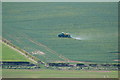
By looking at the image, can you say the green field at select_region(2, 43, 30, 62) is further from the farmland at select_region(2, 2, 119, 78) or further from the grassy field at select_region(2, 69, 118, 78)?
the grassy field at select_region(2, 69, 118, 78)

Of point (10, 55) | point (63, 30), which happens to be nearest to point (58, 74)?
point (63, 30)

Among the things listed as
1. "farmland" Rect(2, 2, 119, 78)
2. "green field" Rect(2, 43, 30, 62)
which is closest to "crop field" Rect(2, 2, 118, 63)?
"farmland" Rect(2, 2, 119, 78)

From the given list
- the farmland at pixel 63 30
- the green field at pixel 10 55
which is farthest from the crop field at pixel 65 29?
the green field at pixel 10 55

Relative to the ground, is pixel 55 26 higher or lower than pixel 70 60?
higher

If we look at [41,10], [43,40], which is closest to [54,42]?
[43,40]

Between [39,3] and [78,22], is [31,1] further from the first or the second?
[78,22]
